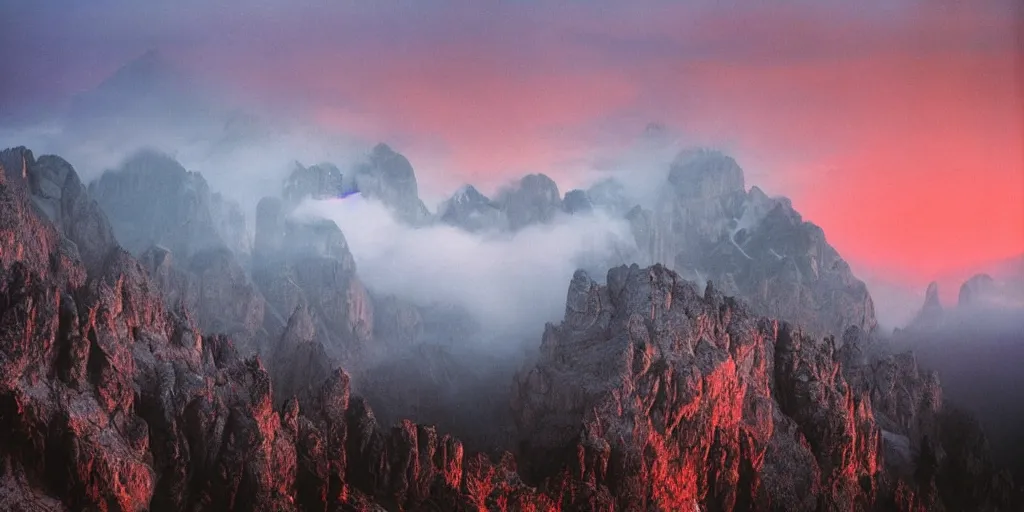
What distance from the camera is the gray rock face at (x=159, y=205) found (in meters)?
87.9

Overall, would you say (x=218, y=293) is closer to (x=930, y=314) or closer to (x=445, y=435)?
(x=445, y=435)

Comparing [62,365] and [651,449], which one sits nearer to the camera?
[62,365]

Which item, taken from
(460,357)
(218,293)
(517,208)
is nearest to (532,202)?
(517,208)

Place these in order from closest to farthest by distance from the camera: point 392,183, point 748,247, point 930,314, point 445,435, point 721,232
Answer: point 445,435 < point 392,183 < point 930,314 < point 748,247 < point 721,232

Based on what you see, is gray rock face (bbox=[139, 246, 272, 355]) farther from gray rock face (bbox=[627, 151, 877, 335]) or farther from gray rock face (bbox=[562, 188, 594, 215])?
gray rock face (bbox=[627, 151, 877, 335])

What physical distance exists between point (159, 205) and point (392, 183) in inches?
1005

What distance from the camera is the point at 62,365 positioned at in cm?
4744

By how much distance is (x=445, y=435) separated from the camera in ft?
203

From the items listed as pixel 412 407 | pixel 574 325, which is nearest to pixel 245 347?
pixel 412 407

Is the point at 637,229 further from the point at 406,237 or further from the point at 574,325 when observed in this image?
the point at 574,325

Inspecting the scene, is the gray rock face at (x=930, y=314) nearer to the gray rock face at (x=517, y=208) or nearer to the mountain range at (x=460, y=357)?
the mountain range at (x=460, y=357)

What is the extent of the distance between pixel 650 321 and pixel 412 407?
26.1 m

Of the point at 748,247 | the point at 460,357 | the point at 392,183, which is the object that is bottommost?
the point at 460,357

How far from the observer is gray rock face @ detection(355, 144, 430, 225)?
102 meters
